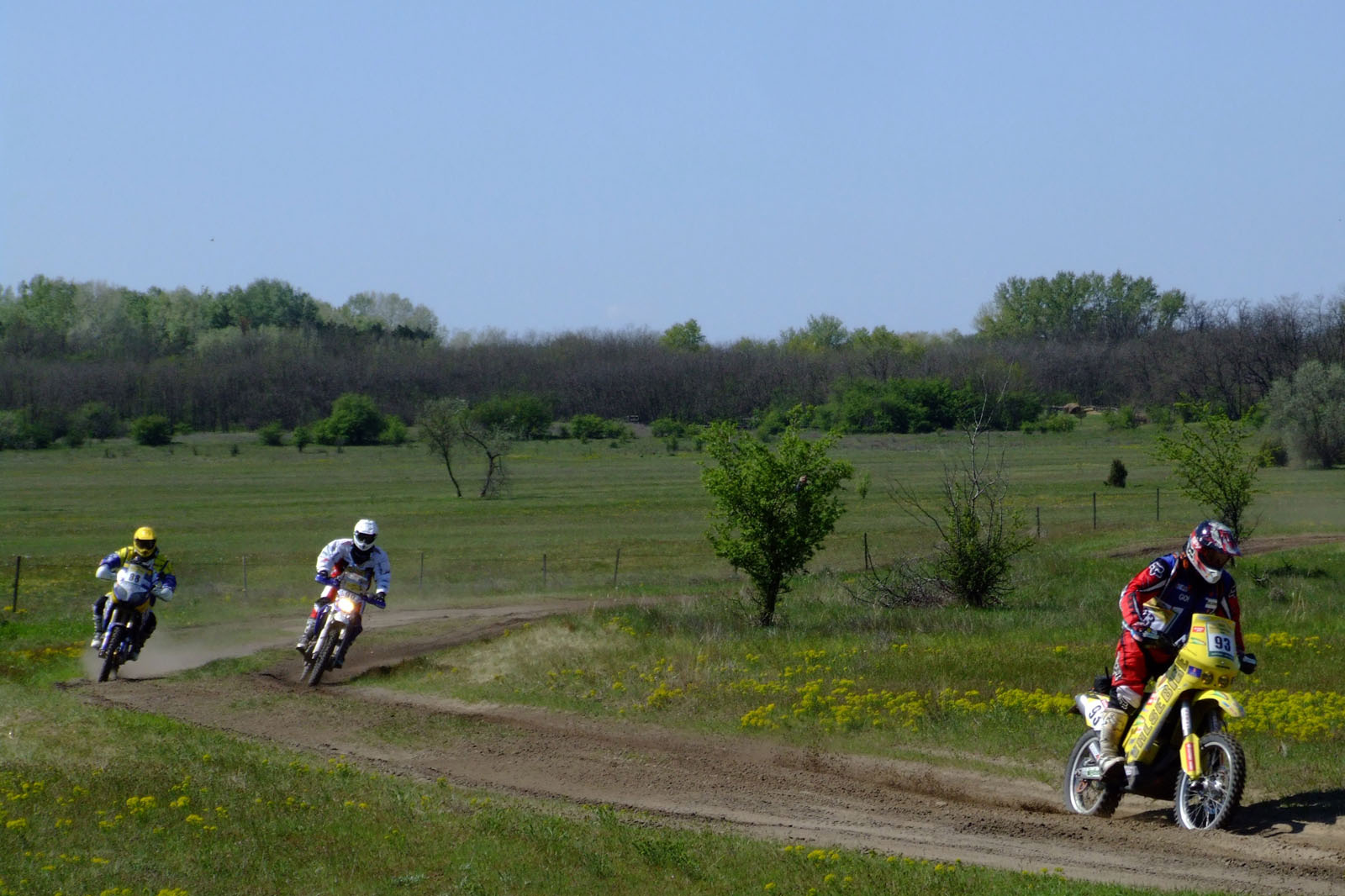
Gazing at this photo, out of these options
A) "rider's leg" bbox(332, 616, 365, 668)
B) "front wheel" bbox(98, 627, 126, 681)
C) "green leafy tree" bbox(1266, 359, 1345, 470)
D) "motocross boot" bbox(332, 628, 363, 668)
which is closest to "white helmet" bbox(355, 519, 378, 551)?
"rider's leg" bbox(332, 616, 365, 668)

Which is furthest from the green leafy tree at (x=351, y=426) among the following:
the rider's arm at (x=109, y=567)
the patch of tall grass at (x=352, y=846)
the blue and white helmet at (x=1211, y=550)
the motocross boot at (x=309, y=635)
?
the blue and white helmet at (x=1211, y=550)

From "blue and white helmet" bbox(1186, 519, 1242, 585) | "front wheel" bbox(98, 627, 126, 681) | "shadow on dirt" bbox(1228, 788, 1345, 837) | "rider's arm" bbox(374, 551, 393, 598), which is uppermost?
"blue and white helmet" bbox(1186, 519, 1242, 585)

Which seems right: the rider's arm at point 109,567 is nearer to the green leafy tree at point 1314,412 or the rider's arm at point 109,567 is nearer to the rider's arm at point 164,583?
the rider's arm at point 164,583

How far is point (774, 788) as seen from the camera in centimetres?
1116

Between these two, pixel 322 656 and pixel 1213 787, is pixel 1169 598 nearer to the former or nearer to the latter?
pixel 1213 787

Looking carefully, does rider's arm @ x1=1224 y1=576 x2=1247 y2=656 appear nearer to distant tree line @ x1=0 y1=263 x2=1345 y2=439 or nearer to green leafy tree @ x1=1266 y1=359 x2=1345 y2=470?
green leafy tree @ x1=1266 y1=359 x2=1345 y2=470

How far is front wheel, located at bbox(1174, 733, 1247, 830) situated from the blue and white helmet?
3.85 ft

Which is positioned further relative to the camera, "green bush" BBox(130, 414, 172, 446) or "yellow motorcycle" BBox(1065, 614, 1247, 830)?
"green bush" BBox(130, 414, 172, 446)

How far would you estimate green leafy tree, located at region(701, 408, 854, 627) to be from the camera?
79.5 ft

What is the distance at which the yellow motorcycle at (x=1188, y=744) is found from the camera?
8945mm

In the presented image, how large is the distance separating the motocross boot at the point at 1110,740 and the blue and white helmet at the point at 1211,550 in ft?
4.22

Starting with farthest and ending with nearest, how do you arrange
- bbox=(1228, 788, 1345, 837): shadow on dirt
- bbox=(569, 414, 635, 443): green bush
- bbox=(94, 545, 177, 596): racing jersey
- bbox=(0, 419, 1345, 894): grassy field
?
bbox=(569, 414, 635, 443): green bush < bbox=(94, 545, 177, 596): racing jersey < bbox=(1228, 788, 1345, 837): shadow on dirt < bbox=(0, 419, 1345, 894): grassy field

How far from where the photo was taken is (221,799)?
33.3ft

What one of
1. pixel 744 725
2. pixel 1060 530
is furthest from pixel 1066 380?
pixel 744 725
